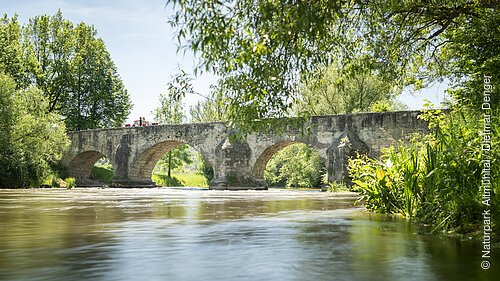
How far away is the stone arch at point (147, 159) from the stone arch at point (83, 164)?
11.4ft

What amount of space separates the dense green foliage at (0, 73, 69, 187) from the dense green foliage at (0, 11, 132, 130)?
1123 centimetres

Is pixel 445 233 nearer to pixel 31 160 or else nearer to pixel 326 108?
pixel 31 160

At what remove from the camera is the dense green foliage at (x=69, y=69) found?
4053 centimetres

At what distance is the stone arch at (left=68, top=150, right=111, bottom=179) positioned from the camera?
120ft

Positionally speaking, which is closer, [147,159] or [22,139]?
[22,139]

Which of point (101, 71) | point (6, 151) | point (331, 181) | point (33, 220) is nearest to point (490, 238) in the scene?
point (33, 220)

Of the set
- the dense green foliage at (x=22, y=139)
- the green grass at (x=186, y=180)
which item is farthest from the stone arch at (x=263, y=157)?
the green grass at (x=186, y=180)

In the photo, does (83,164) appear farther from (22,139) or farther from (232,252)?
(232,252)

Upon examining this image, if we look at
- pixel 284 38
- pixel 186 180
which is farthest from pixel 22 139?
pixel 284 38

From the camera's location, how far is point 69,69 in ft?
135

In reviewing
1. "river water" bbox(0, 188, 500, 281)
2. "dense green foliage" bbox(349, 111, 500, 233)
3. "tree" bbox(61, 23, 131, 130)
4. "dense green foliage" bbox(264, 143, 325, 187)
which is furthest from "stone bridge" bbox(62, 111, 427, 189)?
"river water" bbox(0, 188, 500, 281)

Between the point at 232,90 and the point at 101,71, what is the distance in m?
39.1

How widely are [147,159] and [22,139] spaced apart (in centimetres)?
799

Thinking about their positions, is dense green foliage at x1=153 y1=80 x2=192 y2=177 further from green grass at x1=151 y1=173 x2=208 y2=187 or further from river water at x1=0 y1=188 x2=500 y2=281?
river water at x1=0 y1=188 x2=500 y2=281
